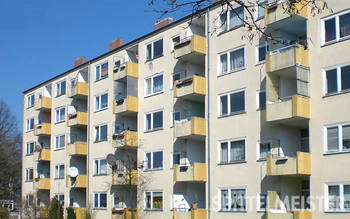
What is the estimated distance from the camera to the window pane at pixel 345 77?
961 inches

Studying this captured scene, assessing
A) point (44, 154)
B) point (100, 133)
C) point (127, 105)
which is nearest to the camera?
point (127, 105)

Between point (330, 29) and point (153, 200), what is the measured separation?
55.2 ft

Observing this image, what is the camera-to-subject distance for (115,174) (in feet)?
128

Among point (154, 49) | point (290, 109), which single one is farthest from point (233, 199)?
point (154, 49)

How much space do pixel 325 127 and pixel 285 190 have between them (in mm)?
3951

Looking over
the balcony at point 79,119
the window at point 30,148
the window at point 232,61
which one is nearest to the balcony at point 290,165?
the window at point 232,61

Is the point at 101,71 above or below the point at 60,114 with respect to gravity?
above

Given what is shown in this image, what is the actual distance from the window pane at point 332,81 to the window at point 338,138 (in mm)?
1762

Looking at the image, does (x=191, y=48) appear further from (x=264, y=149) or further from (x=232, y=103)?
(x=264, y=149)

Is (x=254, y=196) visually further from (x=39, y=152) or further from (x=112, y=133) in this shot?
(x=39, y=152)

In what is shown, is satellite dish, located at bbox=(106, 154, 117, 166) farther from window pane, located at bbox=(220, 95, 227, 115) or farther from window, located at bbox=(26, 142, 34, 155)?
window, located at bbox=(26, 142, 34, 155)

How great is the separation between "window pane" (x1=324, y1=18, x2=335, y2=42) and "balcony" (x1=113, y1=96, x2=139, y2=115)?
16.5 metres

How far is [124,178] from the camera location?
124 feet

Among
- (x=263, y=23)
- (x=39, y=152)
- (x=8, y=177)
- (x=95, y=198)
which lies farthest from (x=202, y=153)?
(x=8, y=177)
